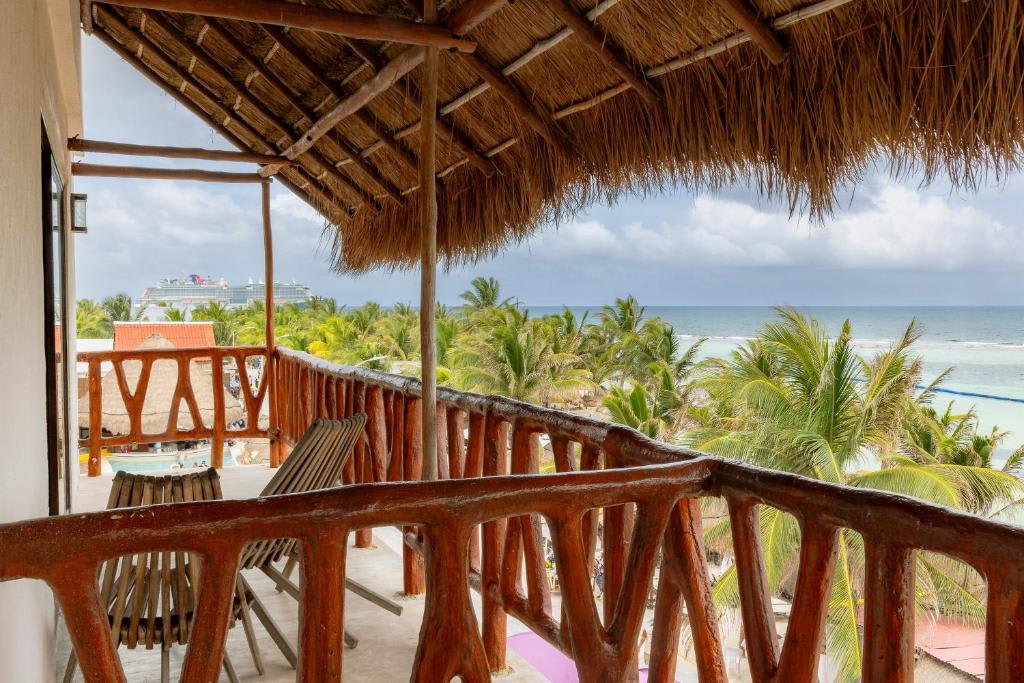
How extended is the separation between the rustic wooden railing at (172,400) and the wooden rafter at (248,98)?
1601 mm

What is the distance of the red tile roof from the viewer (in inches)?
893

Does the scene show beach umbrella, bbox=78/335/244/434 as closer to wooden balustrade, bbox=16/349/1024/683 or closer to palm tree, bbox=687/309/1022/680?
wooden balustrade, bbox=16/349/1024/683

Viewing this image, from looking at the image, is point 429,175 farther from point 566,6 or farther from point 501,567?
point 501,567

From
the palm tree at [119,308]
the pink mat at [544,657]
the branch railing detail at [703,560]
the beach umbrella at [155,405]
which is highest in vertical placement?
the palm tree at [119,308]

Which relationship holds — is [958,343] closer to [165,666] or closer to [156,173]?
[156,173]

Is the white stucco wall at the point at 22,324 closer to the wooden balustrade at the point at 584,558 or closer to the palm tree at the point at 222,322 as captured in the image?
the wooden balustrade at the point at 584,558

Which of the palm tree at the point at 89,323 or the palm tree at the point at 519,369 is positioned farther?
the palm tree at the point at 89,323

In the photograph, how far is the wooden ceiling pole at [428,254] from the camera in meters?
3.38

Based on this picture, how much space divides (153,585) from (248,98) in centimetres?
403

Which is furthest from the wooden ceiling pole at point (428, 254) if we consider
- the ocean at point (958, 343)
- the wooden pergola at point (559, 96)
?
the ocean at point (958, 343)

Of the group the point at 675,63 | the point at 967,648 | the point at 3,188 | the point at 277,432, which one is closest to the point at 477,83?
the point at 675,63

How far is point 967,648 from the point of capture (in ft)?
45.9

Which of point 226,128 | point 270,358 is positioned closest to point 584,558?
point 270,358

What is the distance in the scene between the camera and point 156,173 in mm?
6176
